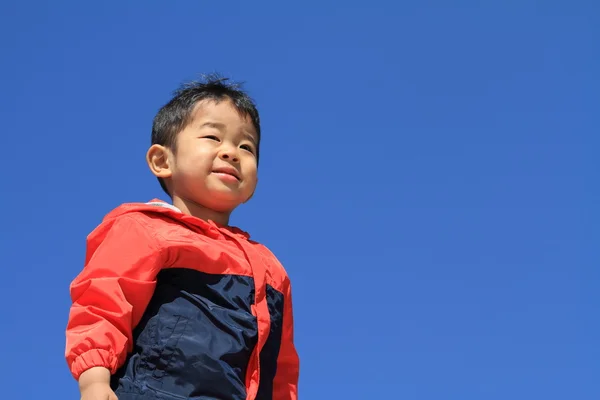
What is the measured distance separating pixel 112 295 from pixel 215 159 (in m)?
1.32

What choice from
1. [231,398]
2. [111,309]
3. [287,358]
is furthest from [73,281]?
[287,358]

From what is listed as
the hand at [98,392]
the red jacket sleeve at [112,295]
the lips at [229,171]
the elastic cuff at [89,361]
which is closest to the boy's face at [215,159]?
the lips at [229,171]

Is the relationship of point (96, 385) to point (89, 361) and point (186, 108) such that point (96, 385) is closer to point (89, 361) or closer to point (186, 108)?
point (89, 361)

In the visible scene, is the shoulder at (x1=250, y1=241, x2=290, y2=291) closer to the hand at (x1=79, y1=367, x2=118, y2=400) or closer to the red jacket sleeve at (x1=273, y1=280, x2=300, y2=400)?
the red jacket sleeve at (x1=273, y1=280, x2=300, y2=400)

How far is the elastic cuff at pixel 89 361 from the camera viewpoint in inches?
155

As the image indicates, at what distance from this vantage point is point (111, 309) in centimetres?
414

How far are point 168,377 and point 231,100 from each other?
2.10m

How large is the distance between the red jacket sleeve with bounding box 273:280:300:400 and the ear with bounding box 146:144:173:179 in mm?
1110

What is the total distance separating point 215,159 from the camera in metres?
5.17

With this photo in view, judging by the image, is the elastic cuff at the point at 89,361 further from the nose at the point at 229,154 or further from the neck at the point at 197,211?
the nose at the point at 229,154

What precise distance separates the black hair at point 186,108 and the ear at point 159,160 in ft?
0.17

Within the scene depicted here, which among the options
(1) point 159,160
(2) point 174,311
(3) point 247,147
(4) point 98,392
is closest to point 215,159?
(3) point 247,147

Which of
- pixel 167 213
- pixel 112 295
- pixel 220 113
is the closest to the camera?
pixel 112 295

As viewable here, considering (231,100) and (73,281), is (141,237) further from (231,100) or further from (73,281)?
(231,100)
